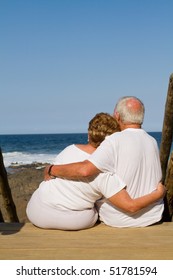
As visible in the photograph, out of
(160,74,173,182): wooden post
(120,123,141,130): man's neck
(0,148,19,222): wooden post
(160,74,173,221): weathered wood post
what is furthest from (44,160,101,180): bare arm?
(0,148,19,222): wooden post

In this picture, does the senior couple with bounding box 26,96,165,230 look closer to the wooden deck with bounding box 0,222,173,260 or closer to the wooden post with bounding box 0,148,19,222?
the wooden deck with bounding box 0,222,173,260

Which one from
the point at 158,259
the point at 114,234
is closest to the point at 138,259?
the point at 158,259

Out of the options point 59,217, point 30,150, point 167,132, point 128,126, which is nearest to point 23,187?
point 167,132

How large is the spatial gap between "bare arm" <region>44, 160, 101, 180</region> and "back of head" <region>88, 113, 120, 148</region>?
251 millimetres

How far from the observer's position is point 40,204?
404 cm

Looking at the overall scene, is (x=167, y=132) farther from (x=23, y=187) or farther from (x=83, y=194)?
(x=23, y=187)

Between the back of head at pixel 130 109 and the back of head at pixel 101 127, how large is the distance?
0.09m

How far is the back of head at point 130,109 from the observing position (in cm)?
395

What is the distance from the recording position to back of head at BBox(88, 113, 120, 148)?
398cm

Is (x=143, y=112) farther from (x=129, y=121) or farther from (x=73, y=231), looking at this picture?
(x=73, y=231)

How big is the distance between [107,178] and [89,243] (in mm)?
548

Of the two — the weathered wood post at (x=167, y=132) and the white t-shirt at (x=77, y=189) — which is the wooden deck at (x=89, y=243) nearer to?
the white t-shirt at (x=77, y=189)

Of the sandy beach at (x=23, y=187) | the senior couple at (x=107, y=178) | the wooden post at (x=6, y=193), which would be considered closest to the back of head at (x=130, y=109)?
the senior couple at (x=107, y=178)
